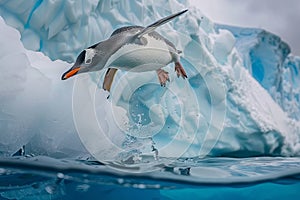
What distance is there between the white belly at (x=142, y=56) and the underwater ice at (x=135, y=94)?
66 centimetres

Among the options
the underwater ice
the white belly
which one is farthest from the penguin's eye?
the underwater ice

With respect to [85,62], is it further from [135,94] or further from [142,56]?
[135,94]

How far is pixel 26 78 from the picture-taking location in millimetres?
3250

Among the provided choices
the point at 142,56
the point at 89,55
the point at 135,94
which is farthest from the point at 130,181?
the point at 135,94

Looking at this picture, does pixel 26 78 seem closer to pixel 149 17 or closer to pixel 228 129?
pixel 149 17

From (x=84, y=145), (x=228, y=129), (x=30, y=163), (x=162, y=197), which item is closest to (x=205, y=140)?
(x=228, y=129)

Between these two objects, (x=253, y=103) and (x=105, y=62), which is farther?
(x=253, y=103)

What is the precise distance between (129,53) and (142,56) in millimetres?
122

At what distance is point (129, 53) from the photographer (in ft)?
8.96

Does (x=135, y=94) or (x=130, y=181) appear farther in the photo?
(x=135, y=94)

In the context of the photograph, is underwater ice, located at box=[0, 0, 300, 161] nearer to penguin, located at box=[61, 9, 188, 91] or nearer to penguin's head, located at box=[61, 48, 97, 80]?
penguin, located at box=[61, 9, 188, 91]

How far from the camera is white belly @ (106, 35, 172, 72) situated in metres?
2.71

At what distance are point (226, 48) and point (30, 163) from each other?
4344 millimetres

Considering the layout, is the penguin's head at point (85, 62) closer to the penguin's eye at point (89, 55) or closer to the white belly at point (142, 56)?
the penguin's eye at point (89, 55)
